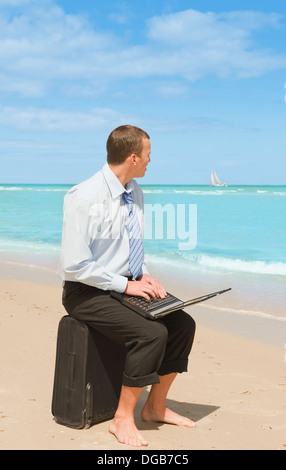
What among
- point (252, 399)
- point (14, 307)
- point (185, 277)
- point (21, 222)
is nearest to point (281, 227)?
point (21, 222)

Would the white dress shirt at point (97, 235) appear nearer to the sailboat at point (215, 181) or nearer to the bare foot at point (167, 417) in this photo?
the bare foot at point (167, 417)

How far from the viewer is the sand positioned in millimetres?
3131

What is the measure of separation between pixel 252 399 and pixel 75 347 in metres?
1.43

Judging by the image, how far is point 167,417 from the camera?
3.42 metres

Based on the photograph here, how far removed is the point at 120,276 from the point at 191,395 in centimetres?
139

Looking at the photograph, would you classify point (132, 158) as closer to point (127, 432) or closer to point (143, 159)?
point (143, 159)

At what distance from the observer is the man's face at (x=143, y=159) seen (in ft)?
10.4

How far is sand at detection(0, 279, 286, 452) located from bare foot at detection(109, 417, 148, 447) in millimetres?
36

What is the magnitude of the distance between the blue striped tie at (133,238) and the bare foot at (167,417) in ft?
2.64

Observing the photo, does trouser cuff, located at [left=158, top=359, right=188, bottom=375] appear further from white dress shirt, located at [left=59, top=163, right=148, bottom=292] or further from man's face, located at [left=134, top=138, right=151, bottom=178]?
man's face, located at [left=134, top=138, right=151, bottom=178]

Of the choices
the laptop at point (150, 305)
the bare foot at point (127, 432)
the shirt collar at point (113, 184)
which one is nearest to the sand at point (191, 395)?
the bare foot at point (127, 432)

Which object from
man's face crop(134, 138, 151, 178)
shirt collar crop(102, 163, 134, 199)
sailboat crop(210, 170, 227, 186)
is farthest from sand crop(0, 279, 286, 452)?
sailboat crop(210, 170, 227, 186)

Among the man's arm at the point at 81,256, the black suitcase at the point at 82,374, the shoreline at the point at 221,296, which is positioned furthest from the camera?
the shoreline at the point at 221,296
